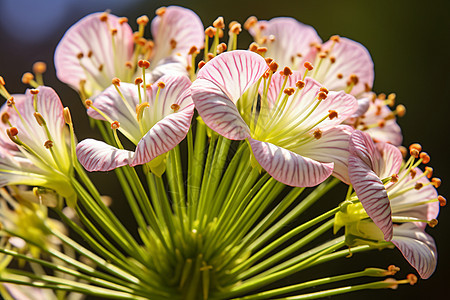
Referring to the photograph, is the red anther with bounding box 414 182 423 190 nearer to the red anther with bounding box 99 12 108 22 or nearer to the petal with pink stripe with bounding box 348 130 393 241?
the petal with pink stripe with bounding box 348 130 393 241

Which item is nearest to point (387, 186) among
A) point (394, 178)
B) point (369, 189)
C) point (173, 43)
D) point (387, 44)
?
point (394, 178)

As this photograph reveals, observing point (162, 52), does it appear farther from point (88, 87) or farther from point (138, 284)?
point (138, 284)

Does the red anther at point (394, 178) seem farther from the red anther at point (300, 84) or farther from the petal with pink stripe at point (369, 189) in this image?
the red anther at point (300, 84)

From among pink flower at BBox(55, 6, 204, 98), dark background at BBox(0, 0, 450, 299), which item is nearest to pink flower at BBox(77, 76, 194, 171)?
pink flower at BBox(55, 6, 204, 98)

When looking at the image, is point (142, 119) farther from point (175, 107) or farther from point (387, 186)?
point (387, 186)

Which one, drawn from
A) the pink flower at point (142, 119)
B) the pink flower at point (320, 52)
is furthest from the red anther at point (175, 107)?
the pink flower at point (320, 52)
